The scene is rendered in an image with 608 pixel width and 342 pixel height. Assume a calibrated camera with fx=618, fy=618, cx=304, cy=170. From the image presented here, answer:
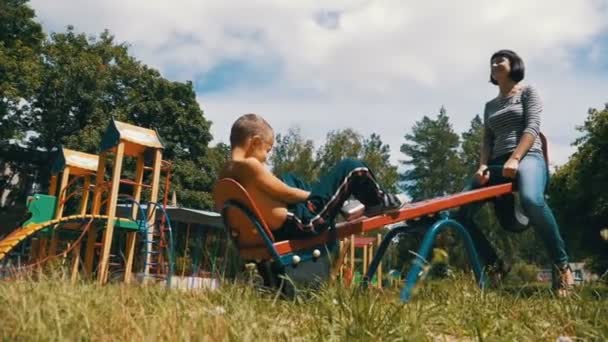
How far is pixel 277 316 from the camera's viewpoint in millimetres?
2475

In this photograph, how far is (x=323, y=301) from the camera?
8.09 ft

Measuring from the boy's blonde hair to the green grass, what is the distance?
0.95 meters

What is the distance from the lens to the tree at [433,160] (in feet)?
173

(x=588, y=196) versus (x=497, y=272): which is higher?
(x=588, y=196)

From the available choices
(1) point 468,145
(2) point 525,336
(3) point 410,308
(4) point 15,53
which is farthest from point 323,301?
(1) point 468,145

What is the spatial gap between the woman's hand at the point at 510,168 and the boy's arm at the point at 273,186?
159 centimetres

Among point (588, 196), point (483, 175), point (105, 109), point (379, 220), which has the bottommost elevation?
point (379, 220)

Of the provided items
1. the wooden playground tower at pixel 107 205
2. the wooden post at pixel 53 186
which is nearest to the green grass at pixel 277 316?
the wooden playground tower at pixel 107 205

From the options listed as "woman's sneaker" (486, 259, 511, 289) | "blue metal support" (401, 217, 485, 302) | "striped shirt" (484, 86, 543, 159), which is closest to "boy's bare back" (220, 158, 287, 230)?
"blue metal support" (401, 217, 485, 302)

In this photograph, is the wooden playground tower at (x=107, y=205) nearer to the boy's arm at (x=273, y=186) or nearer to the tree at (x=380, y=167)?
the boy's arm at (x=273, y=186)

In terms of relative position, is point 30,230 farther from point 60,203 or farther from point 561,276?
point 561,276

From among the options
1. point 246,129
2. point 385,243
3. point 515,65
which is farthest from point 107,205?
point 515,65

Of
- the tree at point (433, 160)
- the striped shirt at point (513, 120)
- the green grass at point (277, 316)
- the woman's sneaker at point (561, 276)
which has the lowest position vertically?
the green grass at point (277, 316)

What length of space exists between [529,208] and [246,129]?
6.35ft
